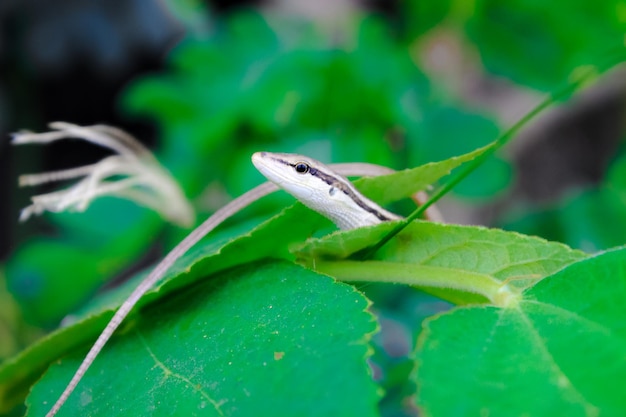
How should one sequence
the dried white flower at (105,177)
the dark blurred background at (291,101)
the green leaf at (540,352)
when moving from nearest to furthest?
the green leaf at (540,352) → the dried white flower at (105,177) → the dark blurred background at (291,101)

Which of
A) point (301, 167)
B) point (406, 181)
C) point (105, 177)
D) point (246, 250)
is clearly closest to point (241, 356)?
point (246, 250)

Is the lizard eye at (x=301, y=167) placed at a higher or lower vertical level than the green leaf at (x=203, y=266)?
higher

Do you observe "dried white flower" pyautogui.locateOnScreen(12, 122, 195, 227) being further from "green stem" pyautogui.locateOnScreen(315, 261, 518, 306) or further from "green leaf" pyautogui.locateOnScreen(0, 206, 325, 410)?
"green stem" pyautogui.locateOnScreen(315, 261, 518, 306)

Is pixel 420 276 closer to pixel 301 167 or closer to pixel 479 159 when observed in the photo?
pixel 479 159

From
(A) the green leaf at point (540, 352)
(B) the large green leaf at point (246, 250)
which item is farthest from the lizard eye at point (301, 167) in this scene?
(A) the green leaf at point (540, 352)

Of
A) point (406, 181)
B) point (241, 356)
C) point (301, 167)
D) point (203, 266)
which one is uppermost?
point (301, 167)

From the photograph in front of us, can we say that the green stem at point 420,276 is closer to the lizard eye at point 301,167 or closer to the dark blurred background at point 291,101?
the lizard eye at point 301,167

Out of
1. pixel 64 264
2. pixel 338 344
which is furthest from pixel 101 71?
pixel 338 344

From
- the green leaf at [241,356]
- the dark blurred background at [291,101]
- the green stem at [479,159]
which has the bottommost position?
the green leaf at [241,356]
